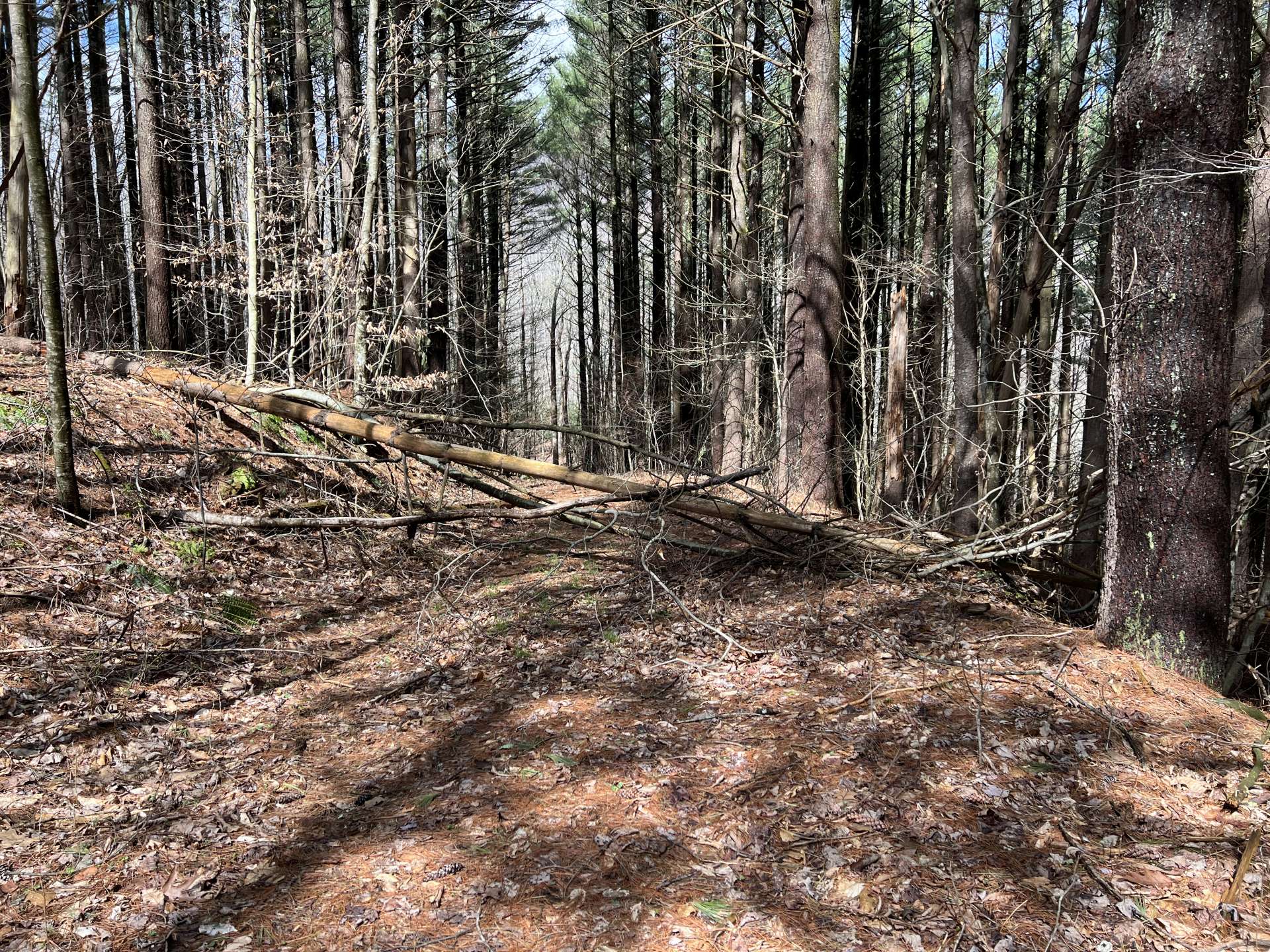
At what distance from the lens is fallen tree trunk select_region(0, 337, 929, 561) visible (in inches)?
213

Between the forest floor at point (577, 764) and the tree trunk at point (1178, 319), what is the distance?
0.41m

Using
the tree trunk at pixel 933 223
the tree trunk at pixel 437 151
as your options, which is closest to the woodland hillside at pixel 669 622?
the tree trunk at pixel 933 223

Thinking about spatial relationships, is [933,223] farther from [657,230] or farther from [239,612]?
[239,612]

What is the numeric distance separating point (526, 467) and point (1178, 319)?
4.11 m

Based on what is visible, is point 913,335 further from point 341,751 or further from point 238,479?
point 341,751

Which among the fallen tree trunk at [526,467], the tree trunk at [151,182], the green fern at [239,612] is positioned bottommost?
the green fern at [239,612]

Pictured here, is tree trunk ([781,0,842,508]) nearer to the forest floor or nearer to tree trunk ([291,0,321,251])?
the forest floor

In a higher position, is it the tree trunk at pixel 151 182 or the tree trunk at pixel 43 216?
the tree trunk at pixel 151 182

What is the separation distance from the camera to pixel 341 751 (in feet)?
11.8

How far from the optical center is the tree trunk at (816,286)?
311 inches

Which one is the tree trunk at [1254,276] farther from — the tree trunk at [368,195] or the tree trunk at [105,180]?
the tree trunk at [105,180]

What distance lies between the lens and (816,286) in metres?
8.12


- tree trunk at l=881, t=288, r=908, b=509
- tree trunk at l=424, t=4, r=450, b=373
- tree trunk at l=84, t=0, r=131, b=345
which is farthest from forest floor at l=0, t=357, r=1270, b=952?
tree trunk at l=84, t=0, r=131, b=345

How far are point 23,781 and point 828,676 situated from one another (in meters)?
3.79
